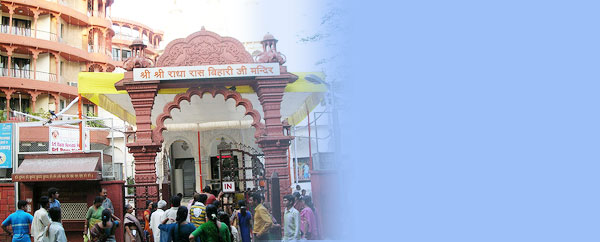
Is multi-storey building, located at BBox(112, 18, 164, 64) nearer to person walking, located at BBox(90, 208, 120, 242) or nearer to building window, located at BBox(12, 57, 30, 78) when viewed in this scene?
building window, located at BBox(12, 57, 30, 78)

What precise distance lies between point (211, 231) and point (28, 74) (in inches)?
991

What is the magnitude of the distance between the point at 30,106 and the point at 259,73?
19674mm

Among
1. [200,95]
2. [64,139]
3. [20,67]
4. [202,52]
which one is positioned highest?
[20,67]

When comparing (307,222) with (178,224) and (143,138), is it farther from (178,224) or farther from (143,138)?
(143,138)

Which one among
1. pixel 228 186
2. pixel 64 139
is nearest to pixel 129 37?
pixel 64 139

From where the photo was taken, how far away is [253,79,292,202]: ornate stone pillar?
11469 mm

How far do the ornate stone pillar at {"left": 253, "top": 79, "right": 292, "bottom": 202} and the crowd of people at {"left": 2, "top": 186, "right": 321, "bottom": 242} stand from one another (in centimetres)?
329

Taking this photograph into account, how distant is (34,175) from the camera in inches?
367

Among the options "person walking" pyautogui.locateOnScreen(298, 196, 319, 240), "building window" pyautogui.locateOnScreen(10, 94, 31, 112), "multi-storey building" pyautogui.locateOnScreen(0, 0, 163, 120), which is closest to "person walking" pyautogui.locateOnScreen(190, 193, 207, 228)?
"person walking" pyautogui.locateOnScreen(298, 196, 319, 240)

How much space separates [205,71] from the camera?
11.5 meters

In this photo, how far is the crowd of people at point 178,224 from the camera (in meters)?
5.25

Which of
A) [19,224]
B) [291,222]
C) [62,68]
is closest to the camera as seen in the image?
[19,224]

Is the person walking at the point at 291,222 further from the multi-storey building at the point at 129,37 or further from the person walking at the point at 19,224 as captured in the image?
the multi-storey building at the point at 129,37

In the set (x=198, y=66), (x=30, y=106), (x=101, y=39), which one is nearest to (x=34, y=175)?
(x=198, y=66)
